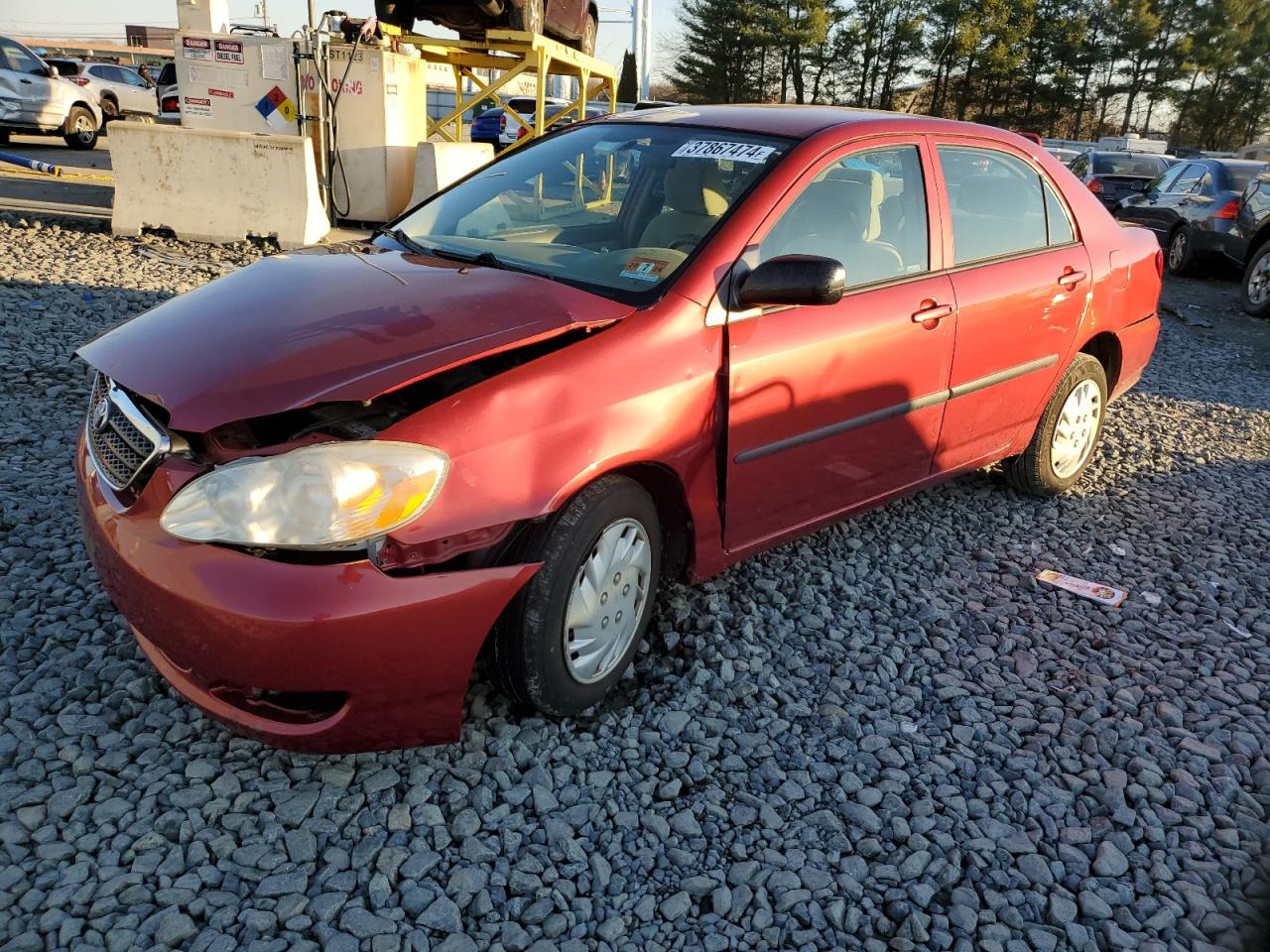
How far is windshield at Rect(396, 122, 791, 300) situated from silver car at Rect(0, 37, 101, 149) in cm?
1545

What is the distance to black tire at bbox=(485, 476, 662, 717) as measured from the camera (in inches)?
98.2

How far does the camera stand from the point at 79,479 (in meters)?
2.70

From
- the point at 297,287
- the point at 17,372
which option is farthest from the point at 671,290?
the point at 17,372

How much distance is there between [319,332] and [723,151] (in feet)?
5.23

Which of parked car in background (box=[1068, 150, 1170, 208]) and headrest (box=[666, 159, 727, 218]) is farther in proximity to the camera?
parked car in background (box=[1068, 150, 1170, 208])

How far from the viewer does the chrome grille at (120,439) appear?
95.1 inches

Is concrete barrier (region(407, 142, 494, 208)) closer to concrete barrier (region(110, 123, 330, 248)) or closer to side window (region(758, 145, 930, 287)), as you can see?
concrete barrier (region(110, 123, 330, 248))

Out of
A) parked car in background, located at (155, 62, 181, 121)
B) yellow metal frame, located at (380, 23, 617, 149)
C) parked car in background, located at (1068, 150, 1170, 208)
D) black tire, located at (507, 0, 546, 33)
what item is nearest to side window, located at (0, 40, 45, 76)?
parked car in background, located at (155, 62, 181, 121)

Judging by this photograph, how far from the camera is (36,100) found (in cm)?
1566

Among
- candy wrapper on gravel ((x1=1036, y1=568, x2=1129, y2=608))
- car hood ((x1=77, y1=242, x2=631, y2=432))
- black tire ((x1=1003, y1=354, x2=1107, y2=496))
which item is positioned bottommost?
candy wrapper on gravel ((x1=1036, y1=568, x2=1129, y2=608))

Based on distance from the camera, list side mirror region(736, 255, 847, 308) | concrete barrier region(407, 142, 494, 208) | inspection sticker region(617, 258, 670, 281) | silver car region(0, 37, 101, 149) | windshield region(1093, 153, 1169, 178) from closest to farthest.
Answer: side mirror region(736, 255, 847, 308), inspection sticker region(617, 258, 670, 281), concrete barrier region(407, 142, 494, 208), silver car region(0, 37, 101, 149), windshield region(1093, 153, 1169, 178)

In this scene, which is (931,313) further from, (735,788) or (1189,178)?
(1189,178)

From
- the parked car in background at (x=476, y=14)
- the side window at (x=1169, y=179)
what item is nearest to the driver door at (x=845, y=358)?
the parked car in background at (x=476, y=14)

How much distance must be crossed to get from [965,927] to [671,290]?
180cm
